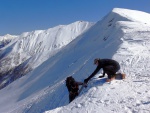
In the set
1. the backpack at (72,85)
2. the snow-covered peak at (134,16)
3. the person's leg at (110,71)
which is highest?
the snow-covered peak at (134,16)

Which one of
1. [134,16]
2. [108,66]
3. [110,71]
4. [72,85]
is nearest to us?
[110,71]

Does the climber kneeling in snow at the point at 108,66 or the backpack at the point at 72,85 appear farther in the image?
the backpack at the point at 72,85

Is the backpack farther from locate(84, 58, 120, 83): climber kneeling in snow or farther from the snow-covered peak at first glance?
the snow-covered peak

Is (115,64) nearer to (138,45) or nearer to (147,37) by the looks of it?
(138,45)

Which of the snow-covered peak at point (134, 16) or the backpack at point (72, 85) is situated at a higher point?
the snow-covered peak at point (134, 16)

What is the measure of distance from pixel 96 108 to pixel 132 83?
3022mm

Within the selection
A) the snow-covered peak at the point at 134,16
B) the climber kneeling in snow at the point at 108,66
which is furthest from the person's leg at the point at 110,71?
the snow-covered peak at the point at 134,16

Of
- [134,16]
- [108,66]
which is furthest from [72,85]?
[134,16]

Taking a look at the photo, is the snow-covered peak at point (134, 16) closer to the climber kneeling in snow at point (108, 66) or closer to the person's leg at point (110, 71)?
the climber kneeling in snow at point (108, 66)

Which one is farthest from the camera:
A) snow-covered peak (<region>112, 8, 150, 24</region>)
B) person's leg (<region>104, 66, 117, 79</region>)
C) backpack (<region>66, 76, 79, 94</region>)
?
snow-covered peak (<region>112, 8, 150, 24</region>)

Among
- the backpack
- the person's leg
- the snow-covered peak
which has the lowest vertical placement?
the backpack

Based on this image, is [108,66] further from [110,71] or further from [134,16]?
[134,16]

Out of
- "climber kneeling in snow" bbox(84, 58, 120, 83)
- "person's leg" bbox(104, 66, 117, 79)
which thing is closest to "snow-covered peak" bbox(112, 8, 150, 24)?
"climber kneeling in snow" bbox(84, 58, 120, 83)

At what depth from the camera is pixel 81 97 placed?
13789mm
